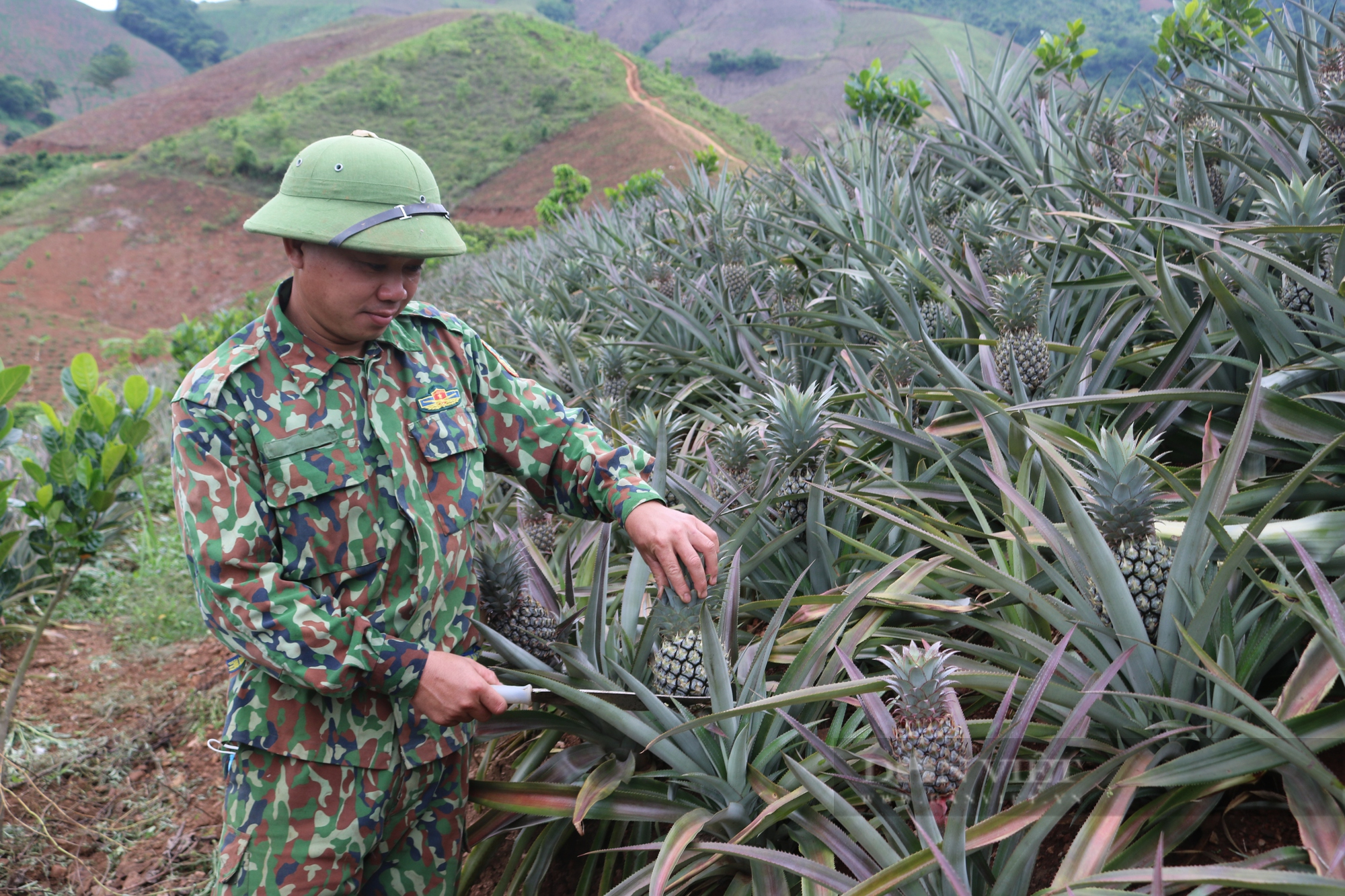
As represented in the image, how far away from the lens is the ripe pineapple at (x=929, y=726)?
3.69ft

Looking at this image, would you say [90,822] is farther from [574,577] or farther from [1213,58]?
[1213,58]

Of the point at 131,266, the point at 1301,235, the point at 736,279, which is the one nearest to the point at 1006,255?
the point at 1301,235

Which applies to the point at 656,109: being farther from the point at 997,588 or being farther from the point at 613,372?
the point at 997,588

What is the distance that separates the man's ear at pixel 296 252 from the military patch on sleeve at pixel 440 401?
1.10ft

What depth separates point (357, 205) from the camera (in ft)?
4.85

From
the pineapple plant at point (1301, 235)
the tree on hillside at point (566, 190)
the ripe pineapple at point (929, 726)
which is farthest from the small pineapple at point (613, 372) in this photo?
the tree on hillside at point (566, 190)

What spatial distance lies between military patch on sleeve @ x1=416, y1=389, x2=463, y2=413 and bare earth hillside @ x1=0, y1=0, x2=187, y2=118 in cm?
9012

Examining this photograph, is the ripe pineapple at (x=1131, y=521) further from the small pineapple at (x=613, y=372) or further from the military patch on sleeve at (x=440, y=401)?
the small pineapple at (x=613, y=372)

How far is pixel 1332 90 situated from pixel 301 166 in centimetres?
295

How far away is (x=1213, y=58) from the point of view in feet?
17.3

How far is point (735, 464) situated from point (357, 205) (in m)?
1.22

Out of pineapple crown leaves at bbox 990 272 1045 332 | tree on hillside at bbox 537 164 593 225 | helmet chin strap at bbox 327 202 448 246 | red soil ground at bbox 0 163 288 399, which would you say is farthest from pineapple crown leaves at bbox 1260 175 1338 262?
red soil ground at bbox 0 163 288 399

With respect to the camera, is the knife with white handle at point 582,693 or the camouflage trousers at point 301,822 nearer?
the knife with white handle at point 582,693

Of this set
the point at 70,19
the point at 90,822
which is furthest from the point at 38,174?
the point at 90,822
